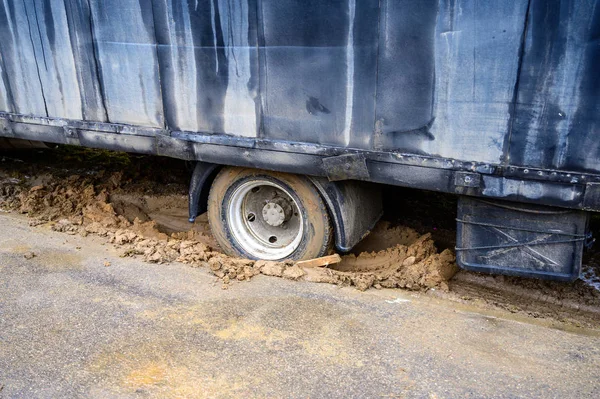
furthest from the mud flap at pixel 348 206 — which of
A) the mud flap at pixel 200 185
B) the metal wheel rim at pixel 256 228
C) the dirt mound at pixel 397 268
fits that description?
the mud flap at pixel 200 185

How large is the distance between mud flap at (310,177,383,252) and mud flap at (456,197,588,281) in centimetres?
100

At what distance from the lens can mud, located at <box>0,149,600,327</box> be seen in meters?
4.84

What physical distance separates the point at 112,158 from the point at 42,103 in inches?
103

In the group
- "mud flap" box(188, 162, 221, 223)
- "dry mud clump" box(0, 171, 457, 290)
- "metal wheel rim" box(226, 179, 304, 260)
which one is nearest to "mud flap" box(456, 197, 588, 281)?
"dry mud clump" box(0, 171, 457, 290)

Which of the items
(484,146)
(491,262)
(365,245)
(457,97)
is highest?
(457,97)

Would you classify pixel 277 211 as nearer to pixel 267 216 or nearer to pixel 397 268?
pixel 267 216

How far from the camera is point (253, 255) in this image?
5.50 meters

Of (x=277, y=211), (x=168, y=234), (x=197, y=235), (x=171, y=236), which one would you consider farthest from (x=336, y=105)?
(x=168, y=234)

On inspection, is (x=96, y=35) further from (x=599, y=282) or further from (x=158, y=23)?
(x=599, y=282)

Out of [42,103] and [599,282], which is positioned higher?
[42,103]

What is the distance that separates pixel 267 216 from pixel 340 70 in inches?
69.6

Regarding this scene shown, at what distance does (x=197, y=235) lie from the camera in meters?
6.22

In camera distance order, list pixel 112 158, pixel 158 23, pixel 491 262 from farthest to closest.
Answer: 1. pixel 112 158
2. pixel 158 23
3. pixel 491 262

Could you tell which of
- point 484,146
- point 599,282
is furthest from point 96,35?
point 599,282
